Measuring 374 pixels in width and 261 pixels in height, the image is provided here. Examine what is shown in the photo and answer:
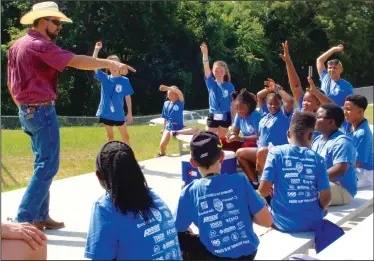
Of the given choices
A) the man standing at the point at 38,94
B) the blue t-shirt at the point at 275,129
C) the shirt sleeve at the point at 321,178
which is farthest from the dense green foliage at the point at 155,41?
the shirt sleeve at the point at 321,178

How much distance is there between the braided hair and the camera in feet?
8.54

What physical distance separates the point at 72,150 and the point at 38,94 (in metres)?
6.52

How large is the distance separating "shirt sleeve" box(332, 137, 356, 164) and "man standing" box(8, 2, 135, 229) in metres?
1.92

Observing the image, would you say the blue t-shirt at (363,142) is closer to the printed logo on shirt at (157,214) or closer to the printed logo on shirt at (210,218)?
the printed logo on shirt at (210,218)

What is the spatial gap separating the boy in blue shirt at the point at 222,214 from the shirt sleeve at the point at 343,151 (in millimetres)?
1863

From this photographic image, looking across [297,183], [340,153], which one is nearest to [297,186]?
[297,183]

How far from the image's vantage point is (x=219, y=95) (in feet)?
28.6

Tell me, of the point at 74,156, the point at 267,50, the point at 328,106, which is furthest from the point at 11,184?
the point at 267,50

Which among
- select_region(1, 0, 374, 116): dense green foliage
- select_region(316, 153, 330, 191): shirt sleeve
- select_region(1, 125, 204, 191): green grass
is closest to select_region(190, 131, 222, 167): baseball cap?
select_region(316, 153, 330, 191): shirt sleeve

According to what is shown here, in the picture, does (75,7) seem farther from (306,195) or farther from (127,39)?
(306,195)

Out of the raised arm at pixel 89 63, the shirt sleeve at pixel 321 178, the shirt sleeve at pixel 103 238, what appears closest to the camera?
the shirt sleeve at pixel 103 238

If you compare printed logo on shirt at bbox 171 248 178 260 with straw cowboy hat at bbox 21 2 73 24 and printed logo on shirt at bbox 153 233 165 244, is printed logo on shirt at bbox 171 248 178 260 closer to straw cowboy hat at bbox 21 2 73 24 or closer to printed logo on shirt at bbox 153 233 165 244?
printed logo on shirt at bbox 153 233 165 244

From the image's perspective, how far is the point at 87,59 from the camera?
429cm

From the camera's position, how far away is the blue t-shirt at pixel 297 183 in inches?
161
